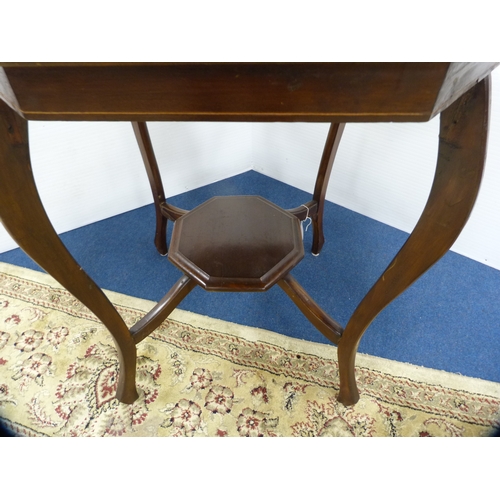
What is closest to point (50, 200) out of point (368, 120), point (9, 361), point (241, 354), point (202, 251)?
point (9, 361)

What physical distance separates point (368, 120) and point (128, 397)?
663 mm

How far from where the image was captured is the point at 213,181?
136 cm

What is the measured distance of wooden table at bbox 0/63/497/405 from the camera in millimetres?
310

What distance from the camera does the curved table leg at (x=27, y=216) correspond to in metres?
0.39

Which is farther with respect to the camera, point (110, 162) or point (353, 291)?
point (110, 162)

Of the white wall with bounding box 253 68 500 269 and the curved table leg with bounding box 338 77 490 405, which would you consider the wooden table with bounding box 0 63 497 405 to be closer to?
the curved table leg with bounding box 338 77 490 405

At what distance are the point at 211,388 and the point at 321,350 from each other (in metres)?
0.26

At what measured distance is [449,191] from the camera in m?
0.40

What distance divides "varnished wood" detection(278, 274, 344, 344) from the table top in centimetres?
43

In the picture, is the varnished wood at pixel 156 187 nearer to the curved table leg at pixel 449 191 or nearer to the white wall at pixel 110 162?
the white wall at pixel 110 162

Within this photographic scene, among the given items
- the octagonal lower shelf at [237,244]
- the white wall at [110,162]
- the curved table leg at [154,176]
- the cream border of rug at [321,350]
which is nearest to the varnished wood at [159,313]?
the octagonal lower shelf at [237,244]

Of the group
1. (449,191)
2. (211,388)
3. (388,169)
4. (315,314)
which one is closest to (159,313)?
(211,388)

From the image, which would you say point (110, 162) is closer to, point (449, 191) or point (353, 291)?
point (353, 291)

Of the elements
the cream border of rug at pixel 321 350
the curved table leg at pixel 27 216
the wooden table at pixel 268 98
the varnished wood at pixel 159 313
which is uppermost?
the wooden table at pixel 268 98
